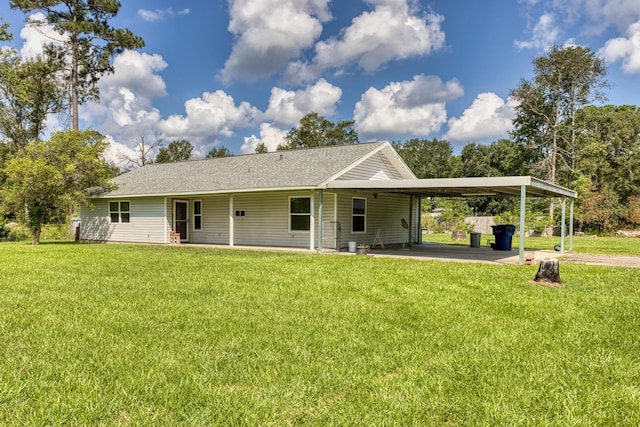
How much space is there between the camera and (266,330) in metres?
4.55

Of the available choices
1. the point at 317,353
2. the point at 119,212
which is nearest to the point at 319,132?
the point at 119,212

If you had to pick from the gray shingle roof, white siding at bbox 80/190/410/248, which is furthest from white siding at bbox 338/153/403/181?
white siding at bbox 80/190/410/248

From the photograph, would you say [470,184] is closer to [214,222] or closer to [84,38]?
[214,222]

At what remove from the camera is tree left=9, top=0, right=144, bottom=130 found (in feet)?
77.0

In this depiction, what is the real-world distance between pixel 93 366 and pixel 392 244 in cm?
1449

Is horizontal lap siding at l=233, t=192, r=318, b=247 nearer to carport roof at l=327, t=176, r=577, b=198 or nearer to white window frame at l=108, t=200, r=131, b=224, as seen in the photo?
carport roof at l=327, t=176, r=577, b=198

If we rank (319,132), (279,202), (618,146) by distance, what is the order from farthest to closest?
1. (319,132)
2. (618,146)
3. (279,202)

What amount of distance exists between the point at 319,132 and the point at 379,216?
32.1 m

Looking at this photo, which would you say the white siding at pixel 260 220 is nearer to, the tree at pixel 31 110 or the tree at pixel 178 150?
the tree at pixel 31 110

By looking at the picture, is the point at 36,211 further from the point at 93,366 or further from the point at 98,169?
the point at 93,366

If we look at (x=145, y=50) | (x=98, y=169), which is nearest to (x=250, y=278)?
(x=98, y=169)

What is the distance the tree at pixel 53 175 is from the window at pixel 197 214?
4.11 meters

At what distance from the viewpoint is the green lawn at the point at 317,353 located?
2771 millimetres

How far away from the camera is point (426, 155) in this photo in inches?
2527
